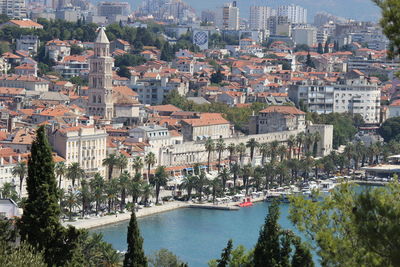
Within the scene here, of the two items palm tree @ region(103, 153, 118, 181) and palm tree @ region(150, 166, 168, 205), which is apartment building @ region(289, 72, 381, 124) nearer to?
palm tree @ region(150, 166, 168, 205)

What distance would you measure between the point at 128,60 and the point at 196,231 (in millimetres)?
38014

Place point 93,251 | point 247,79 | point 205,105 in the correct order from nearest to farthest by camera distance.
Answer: point 93,251, point 205,105, point 247,79

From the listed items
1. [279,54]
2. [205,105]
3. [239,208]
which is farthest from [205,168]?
[279,54]

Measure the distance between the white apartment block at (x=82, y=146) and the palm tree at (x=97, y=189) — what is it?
9.80 ft

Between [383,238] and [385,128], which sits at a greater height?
[383,238]

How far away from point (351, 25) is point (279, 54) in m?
34.8

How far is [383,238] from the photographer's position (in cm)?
980

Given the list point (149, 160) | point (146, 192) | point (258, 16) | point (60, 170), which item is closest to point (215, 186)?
point (149, 160)

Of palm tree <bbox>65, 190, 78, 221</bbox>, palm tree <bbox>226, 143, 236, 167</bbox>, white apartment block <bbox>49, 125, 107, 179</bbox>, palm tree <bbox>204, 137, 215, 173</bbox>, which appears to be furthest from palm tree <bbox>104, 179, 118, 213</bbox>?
palm tree <bbox>226, 143, 236, 167</bbox>

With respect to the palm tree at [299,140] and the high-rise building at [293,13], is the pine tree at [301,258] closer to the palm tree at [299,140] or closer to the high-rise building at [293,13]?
the palm tree at [299,140]

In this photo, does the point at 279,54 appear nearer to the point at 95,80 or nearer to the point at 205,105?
the point at 205,105

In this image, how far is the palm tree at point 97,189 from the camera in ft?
112

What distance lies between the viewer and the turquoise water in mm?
30531

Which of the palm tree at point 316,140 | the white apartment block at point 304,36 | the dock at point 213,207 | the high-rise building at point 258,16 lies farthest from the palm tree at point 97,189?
the high-rise building at point 258,16
